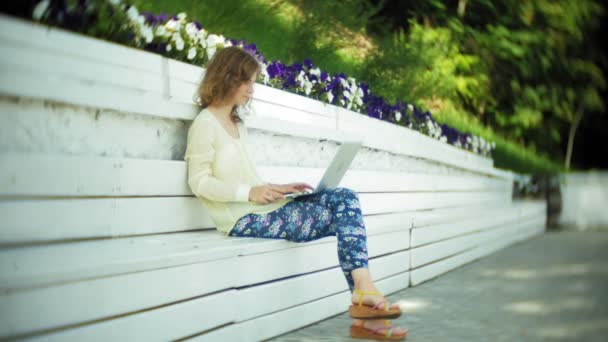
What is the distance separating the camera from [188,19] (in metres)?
3.58

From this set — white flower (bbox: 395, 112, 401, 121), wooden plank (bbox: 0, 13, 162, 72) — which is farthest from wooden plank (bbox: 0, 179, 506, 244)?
white flower (bbox: 395, 112, 401, 121)

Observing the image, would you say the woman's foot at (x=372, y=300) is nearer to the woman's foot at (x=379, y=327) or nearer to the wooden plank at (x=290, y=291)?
the woman's foot at (x=379, y=327)

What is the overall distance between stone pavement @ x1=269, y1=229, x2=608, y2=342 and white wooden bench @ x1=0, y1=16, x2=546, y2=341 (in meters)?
0.36

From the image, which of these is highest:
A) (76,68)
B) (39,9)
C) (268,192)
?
(39,9)

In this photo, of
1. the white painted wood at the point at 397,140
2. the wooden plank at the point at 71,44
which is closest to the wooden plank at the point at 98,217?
the wooden plank at the point at 71,44

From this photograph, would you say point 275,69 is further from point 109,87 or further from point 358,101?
point 109,87

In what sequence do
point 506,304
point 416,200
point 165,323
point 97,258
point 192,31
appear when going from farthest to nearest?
point 416,200 < point 506,304 < point 192,31 < point 165,323 < point 97,258

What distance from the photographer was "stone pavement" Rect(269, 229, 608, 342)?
302cm

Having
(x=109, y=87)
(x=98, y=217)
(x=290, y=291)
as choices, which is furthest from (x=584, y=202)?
(x=98, y=217)

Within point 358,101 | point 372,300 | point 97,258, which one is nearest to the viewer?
point 97,258

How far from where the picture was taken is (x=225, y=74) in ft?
8.92

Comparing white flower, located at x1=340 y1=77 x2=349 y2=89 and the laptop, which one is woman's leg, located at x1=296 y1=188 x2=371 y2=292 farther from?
white flower, located at x1=340 y1=77 x2=349 y2=89

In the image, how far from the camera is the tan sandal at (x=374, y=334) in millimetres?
2744

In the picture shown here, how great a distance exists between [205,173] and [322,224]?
24.3 inches
